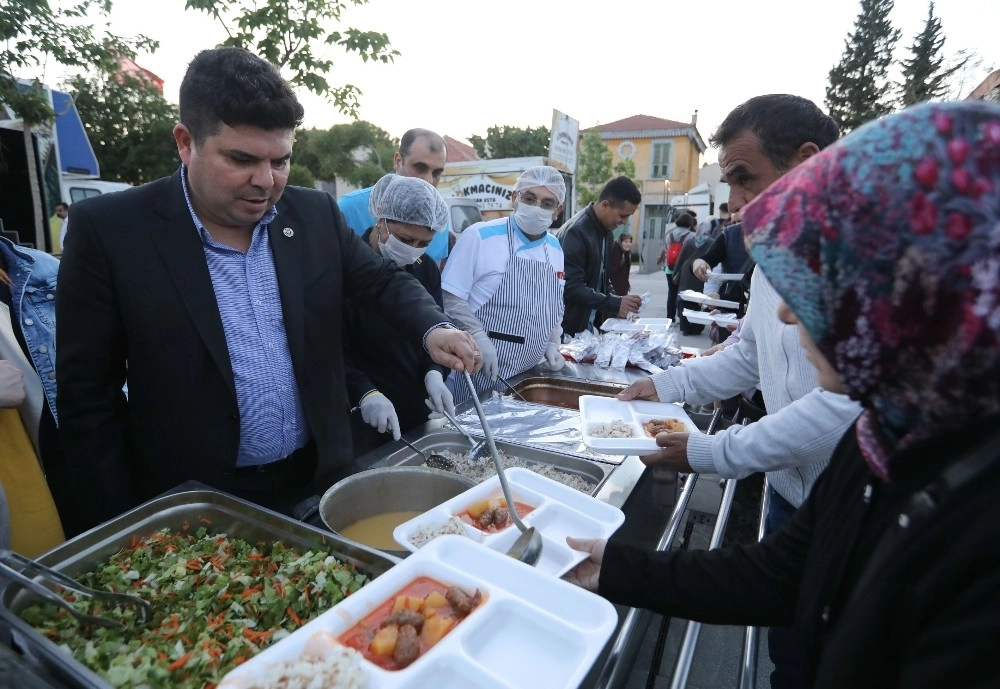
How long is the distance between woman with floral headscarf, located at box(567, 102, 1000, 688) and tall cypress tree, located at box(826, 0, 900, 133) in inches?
1291

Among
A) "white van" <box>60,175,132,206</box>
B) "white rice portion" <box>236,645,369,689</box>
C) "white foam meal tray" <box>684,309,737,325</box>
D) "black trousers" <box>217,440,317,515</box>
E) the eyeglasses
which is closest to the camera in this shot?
"white rice portion" <box>236,645,369,689</box>

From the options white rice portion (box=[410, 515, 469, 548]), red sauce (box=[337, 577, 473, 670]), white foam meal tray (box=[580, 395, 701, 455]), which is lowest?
white foam meal tray (box=[580, 395, 701, 455])

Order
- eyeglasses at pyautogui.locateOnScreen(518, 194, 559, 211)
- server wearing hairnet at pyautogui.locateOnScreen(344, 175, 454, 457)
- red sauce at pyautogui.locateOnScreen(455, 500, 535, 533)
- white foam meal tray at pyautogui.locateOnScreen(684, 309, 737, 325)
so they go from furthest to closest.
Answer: white foam meal tray at pyautogui.locateOnScreen(684, 309, 737, 325) < eyeglasses at pyautogui.locateOnScreen(518, 194, 559, 211) < server wearing hairnet at pyautogui.locateOnScreen(344, 175, 454, 457) < red sauce at pyautogui.locateOnScreen(455, 500, 535, 533)

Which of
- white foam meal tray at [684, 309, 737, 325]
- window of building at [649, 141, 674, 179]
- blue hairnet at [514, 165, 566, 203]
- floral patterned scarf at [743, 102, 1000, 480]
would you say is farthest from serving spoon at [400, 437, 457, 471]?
window of building at [649, 141, 674, 179]

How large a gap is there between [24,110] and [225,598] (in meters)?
7.91

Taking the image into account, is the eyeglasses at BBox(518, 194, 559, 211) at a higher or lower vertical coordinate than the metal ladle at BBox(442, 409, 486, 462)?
higher

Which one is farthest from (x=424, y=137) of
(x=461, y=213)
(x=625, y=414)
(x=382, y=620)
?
(x=461, y=213)

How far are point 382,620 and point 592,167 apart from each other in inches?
1290

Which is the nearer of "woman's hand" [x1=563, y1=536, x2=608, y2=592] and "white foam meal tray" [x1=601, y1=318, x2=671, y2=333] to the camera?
"woman's hand" [x1=563, y1=536, x2=608, y2=592]

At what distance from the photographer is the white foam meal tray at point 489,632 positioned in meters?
0.95

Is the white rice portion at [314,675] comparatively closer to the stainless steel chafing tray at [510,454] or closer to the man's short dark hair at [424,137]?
the stainless steel chafing tray at [510,454]

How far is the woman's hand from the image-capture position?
4.42ft

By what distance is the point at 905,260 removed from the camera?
2.01 ft

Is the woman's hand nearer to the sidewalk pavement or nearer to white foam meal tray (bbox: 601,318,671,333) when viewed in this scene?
white foam meal tray (bbox: 601,318,671,333)
